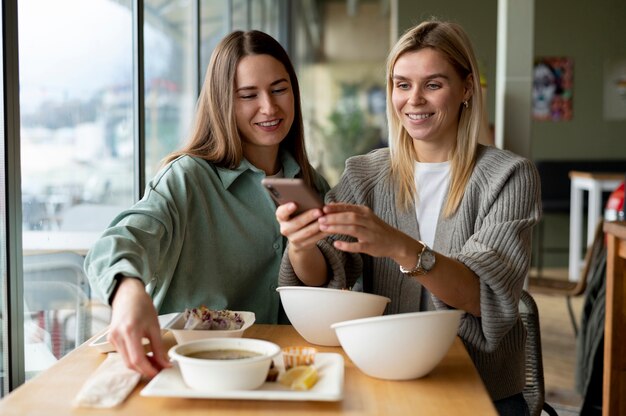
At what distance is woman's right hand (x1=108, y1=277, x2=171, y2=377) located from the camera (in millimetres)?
1187

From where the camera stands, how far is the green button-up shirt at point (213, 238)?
175 cm

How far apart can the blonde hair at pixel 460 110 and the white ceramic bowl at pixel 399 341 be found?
619 mm

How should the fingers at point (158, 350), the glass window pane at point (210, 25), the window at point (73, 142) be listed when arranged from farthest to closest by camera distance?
the glass window pane at point (210, 25) → the window at point (73, 142) → the fingers at point (158, 350)

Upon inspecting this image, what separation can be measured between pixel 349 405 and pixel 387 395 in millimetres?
76

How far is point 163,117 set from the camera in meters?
3.27

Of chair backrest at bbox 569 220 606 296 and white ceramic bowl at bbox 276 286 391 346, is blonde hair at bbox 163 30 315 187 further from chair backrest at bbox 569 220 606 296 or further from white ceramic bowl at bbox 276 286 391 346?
chair backrest at bbox 569 220 606 296

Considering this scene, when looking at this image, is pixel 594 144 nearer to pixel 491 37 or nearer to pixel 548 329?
pixel 491 37

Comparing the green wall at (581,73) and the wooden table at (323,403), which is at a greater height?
the green wall at (581,73)

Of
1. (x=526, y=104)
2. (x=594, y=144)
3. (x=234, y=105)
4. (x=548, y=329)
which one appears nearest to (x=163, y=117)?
(x=234, y=105)

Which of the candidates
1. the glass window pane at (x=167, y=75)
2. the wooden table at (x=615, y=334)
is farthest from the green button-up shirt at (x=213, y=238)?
the wooden table at (x=615, y=334)

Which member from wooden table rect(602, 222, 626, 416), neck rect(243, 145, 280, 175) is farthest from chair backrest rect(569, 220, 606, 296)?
neck rect(243, 145, 280, 175)

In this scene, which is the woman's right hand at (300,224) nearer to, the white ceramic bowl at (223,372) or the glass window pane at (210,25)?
the white ceramic bowl at (223,372)

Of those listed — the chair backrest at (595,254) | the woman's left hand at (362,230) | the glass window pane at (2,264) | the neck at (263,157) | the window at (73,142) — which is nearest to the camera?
the woman's left hand at (362,230)

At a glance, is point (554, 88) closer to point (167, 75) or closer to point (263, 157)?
point (167, 75)
